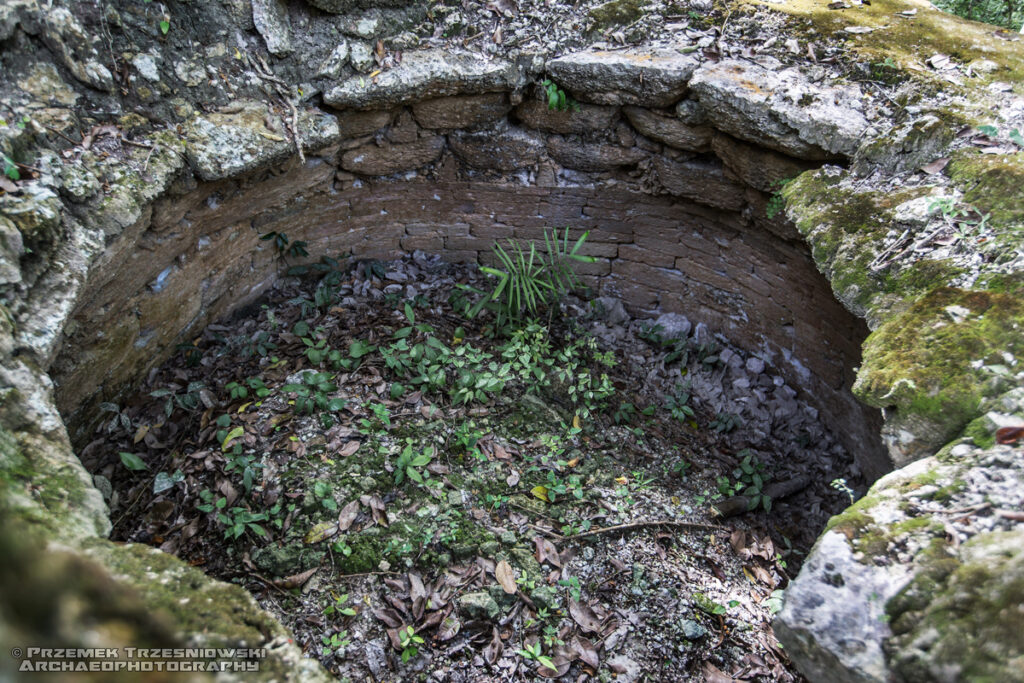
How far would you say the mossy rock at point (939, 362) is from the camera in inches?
79.5

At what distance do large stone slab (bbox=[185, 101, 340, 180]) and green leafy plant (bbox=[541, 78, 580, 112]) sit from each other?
4.25 feet

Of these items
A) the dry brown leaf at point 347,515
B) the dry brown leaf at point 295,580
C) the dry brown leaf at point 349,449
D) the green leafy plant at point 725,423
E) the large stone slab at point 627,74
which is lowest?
the dry brown leaf at point 295,580

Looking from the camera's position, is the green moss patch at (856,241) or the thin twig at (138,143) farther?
the thin twig at (138,143)

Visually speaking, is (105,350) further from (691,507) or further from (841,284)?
(841,284)

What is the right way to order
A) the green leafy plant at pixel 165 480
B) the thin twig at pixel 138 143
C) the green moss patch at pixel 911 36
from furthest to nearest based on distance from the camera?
the green moss patch at pixel 911 36 < the thin twig at pixel 138 143 < the green leafy plant at pixel 165 480

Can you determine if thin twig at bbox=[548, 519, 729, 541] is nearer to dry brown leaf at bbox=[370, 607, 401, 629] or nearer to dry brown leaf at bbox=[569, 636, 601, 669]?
dry brown leaf at bbox=[569, 636, 601, 669]

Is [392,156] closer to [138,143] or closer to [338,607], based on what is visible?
[138,143]

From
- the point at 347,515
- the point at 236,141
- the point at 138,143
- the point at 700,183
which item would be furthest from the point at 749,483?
the point at 138,143

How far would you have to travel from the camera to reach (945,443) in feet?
6.60

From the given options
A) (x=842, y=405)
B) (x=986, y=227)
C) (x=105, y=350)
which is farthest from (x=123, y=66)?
(x=842, y=405)

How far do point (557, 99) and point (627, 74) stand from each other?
402mm

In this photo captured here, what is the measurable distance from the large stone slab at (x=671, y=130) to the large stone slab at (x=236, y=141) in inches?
69.9

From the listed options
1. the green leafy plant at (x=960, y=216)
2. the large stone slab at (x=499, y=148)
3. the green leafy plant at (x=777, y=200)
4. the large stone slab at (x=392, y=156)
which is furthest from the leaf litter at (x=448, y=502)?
the green leafy plant at (x=960, y=216)

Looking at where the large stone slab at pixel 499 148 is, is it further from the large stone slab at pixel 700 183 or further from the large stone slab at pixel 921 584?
the large stone slab at pixel 921 584
